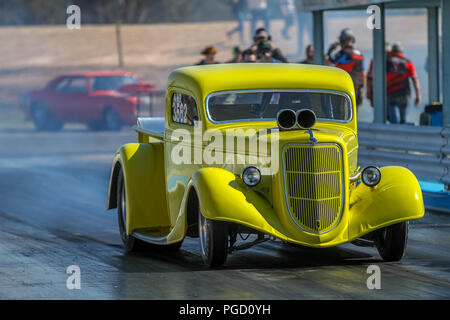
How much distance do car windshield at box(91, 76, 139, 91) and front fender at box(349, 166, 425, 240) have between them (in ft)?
69.7

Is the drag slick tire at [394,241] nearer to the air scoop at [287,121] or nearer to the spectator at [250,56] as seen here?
the air scoop at [287,121]

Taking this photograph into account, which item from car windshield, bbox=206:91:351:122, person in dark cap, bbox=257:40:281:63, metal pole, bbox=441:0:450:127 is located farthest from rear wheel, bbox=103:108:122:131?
car windshield, bbox=206:91:351:122

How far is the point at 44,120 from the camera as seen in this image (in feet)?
97.8

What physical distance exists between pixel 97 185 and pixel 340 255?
749 centimetres

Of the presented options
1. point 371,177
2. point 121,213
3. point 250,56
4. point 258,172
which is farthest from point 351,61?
point 258,172

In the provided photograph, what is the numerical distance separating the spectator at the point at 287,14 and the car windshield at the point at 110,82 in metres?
20.5

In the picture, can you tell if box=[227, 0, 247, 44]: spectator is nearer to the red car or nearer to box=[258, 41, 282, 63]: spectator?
the red car

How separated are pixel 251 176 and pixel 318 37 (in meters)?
9.38

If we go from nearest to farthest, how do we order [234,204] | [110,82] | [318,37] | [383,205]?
[234,204], [383,205], [318,37], [110,82]

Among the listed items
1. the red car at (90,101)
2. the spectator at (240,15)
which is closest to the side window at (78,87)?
the red car at (90,101)

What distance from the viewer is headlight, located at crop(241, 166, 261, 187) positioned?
8438mm

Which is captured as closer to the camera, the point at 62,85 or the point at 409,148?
the point at 409,148

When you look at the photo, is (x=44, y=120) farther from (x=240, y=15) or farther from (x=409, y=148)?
(x=240, y=15)

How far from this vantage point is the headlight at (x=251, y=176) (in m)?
8.44
